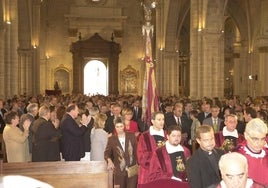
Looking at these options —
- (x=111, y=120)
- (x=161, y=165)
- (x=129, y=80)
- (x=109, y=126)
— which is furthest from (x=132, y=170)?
(x=129, y=80)

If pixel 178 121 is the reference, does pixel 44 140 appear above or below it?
below

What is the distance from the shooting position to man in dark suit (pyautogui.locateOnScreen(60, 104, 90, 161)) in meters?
8.95

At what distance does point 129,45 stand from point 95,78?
4518 millimetres

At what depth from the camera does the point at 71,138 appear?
9.12 metres

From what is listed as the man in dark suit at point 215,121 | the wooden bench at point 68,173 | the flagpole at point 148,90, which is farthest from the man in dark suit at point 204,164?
the flagpole at point 148,90

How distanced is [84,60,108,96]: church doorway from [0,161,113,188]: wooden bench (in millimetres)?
37367

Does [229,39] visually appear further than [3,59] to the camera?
Yes

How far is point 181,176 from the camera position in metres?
5.82

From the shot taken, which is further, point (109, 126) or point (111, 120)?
point (111, 120)

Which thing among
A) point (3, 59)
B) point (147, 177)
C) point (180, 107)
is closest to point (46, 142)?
point (147, 177)

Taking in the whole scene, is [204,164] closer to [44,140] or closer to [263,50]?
[44,140]

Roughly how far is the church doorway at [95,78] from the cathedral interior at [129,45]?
0.10 m

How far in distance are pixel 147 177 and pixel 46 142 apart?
3.00m

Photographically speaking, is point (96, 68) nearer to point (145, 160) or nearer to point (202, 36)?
point (202, 36)
